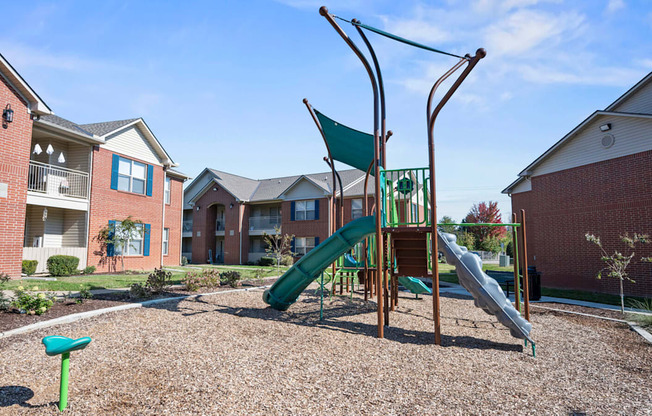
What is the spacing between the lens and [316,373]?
4.71m

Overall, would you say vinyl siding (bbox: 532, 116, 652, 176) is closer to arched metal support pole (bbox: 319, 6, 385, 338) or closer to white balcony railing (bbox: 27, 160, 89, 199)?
arched metal support pole (bbox: 319, 6, 385, 338)

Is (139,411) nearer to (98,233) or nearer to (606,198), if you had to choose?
(98,233)

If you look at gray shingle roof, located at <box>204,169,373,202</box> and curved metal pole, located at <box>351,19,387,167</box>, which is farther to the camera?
gray shingle roof, located at <box>204,169,373,202</box>

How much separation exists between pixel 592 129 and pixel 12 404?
58.6 ft

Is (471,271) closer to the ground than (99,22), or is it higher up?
closer to the ground

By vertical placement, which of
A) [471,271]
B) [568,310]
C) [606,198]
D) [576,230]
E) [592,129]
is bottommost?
[568,310]

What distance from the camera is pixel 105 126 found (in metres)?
18.2

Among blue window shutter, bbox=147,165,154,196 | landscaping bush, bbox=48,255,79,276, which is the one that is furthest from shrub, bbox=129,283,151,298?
blue window shutter, bbox=147,165,154,196

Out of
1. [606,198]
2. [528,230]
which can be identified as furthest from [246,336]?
[528,230]

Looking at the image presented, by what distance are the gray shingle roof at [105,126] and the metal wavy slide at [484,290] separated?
52.3 feet

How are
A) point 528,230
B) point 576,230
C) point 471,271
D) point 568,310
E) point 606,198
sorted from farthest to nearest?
point 528,230, point 576,230, point 606,198, point 568,310, point 471,271

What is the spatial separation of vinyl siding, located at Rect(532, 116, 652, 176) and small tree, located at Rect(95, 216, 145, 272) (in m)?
18.1

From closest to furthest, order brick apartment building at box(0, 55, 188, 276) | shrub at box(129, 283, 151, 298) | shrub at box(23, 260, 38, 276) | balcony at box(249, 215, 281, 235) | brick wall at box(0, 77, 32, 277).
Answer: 1. shrub at box(129, 283, 151, 298)
2. brick wall at box(0, 77, 32, 277)
3. brick apartment building at box(0, 55, 188, 276)
4. shrub at box(23, 260, 38, 276)
5. balcony at box(249, 215, 281, 235)

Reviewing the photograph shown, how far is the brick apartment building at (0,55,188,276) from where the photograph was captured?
41.8 feet
